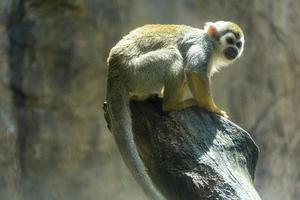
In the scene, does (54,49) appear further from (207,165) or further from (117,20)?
(207,165)

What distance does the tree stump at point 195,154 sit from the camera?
168 inches

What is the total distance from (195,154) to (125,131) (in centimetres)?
58

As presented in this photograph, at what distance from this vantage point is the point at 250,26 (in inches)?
364

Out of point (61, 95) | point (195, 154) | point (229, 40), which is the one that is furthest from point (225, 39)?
point (61, 95)

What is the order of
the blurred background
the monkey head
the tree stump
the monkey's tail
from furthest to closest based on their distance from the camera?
the blurred background → the monkey head → the monkey's tail → the tree stump

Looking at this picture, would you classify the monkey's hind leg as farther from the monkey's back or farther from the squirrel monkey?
the monkey's back

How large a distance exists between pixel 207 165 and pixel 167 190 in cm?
31

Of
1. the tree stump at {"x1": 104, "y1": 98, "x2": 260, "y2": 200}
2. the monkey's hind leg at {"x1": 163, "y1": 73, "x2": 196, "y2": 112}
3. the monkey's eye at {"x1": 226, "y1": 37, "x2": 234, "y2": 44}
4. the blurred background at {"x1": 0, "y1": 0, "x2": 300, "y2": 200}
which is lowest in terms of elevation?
the tree stump at {"x1": 104, "y1": 98, "x2": 260, "y2": 200}

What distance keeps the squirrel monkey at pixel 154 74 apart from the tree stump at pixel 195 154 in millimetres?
88

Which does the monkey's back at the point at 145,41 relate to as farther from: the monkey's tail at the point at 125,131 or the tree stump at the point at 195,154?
the tree stump at the point at 195,154

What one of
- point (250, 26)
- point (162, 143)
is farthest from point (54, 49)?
point (162, 143)

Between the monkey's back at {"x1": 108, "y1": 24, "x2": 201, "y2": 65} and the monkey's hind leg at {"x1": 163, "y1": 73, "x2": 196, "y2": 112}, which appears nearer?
the monkey's hind leg at {"x1": 163, "y1": 73, "x2": 196, "y2": 112}

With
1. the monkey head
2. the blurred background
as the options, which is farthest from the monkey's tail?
the blurred background

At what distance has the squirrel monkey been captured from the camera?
4789mm
